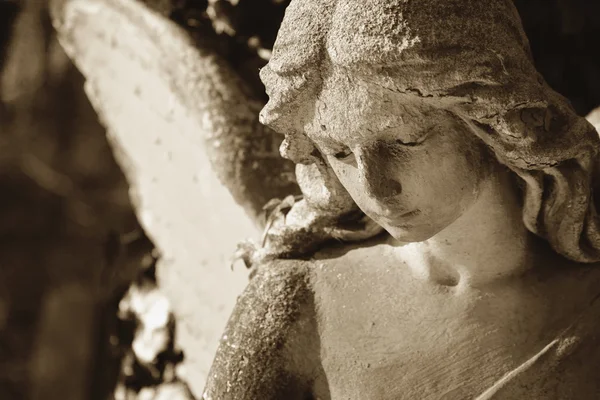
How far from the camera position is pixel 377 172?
3.26 feet

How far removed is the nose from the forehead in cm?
2

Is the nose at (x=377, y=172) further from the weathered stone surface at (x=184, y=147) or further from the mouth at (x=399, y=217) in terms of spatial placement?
the weathered stone surface at (x=184, y=147)

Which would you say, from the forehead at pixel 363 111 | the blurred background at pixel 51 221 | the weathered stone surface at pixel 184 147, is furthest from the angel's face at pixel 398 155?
the blurred background at pixel 51 221

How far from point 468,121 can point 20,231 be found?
3.25 meters

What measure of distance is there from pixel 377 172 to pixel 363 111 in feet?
0.23

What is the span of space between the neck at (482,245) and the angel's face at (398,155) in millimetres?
53

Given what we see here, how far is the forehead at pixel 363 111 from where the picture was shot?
3.13 ft

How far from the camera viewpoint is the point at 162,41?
166 centimetres

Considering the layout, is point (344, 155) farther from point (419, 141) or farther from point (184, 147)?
point (184, 147)

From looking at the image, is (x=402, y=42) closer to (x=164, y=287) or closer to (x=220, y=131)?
(x=220, y=131)

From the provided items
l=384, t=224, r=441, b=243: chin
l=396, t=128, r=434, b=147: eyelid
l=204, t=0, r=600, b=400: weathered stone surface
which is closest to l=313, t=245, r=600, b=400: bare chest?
l=204, t=0, r=600, b=400: weathered stone surface

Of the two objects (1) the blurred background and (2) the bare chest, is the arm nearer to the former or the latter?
(2) the bare chest

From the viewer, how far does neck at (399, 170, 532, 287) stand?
110 centimetres

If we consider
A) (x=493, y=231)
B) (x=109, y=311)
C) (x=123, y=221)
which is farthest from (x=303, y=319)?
(x=123, y=221)
